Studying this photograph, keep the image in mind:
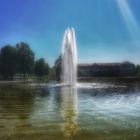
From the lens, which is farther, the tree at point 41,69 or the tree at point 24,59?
the tree at point 41,69

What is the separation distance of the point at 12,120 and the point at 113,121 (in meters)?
4.51

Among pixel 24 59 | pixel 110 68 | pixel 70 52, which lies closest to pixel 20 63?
pixel 24 59

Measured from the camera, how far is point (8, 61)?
344ft

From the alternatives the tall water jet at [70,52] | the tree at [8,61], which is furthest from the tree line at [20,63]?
the tall water jet at [70,52]

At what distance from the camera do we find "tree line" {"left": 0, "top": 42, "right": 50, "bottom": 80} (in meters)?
104

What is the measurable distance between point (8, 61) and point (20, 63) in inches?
221

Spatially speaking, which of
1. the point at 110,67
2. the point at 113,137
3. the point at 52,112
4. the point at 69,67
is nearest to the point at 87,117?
the point at 52,112

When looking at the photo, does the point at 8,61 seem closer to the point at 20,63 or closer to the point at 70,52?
the point at 20,63

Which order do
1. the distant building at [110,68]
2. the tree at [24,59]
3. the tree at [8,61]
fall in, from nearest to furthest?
the tree at [8,61] < the tree at [24,59] < the distant building at [110,68]

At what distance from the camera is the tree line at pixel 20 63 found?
10419cm

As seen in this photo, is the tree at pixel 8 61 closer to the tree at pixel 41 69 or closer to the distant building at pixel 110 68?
the tree at pixel 41 69

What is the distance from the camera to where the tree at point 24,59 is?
360 ft

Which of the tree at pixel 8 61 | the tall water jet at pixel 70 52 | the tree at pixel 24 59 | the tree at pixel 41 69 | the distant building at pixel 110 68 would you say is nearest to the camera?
the tall water jet at pixel 70 52

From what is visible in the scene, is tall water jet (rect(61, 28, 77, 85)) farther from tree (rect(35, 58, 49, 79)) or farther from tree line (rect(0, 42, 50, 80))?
tree (rect(35, 58, 49, 79))
